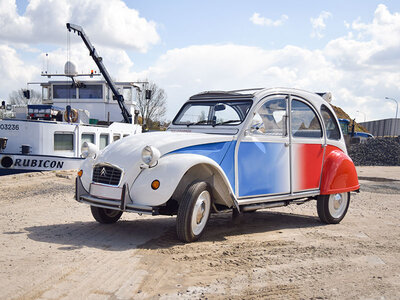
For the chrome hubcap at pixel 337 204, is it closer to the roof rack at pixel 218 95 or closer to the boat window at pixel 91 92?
the roof rack at pixel 218 95

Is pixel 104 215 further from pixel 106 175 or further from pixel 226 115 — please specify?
pixel 226 115

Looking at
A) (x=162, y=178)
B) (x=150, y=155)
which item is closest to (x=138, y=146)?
(x=150, y=155)

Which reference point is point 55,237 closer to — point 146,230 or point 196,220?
point 146,230

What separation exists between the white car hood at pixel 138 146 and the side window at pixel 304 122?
1.45 metres

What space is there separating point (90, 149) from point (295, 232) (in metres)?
3.16

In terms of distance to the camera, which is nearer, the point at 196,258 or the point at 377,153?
the point at 196,258

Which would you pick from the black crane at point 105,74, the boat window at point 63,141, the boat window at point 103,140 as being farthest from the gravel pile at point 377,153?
the boat window at point 63,141

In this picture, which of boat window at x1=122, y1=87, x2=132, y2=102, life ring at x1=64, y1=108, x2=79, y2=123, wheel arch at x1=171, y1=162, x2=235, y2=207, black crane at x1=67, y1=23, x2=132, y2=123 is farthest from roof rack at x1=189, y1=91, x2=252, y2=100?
boat window at x1=122, y1=87, x2=132, y2=102

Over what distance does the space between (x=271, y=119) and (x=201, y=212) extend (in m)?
1.93

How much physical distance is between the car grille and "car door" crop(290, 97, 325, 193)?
9.13 ft

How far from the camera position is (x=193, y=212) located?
499 centimetres

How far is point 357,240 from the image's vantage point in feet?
18.8

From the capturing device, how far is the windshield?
613 cm

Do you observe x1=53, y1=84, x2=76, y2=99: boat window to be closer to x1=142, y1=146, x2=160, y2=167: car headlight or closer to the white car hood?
the white car hood
